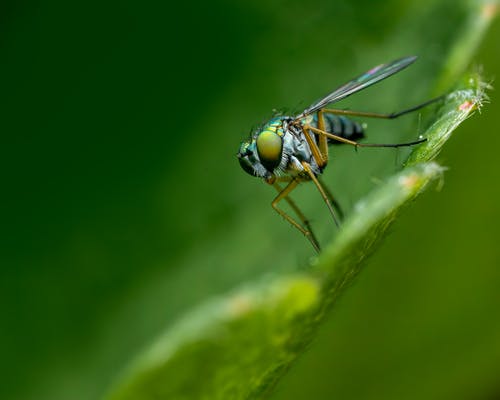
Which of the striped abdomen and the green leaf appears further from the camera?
the striped abdomen

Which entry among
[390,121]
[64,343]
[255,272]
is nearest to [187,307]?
[255,272]

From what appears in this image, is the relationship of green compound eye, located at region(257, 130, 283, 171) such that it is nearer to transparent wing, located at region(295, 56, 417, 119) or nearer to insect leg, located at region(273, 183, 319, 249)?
insect leg, located at region(273, 183, 319, 249)

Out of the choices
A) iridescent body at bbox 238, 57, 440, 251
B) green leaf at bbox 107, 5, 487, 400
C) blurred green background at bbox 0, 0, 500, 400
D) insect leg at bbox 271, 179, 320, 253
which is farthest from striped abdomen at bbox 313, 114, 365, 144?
green leaf at bbox 107, 5, 487, 400

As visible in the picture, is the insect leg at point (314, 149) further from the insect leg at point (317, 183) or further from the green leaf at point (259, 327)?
the green leaf at point (259, 327)

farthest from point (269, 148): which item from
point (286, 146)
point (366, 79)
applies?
point (366, 79)

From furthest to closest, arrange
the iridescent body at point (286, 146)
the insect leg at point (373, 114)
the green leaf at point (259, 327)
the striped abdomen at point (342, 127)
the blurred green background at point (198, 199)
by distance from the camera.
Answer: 1. the striped abdomen at point (342, 127)
2. the iridescent body at point (286, 146)
3. the blurred green background at point (198, 199)
4. the insect leg at point (373, 114)
5. the green leaf at point (259, 327)

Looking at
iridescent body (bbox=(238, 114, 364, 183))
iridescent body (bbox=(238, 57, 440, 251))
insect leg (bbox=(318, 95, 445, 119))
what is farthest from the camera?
iridescent body (bbox=(238, 114, 364, 183))

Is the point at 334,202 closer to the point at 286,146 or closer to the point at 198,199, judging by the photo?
the point at 286,146

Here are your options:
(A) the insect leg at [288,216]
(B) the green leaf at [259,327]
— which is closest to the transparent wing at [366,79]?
(A) the insect leg at [288,216]
